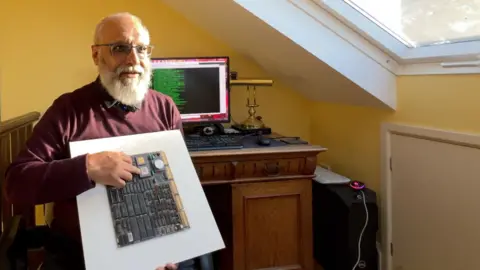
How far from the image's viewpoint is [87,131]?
1519mm

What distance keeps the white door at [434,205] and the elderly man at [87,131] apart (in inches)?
42.5

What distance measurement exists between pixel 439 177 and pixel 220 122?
3.78 ft

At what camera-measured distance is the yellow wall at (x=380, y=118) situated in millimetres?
1737

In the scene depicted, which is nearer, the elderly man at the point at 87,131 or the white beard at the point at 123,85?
the elderly man at the point at 87,131

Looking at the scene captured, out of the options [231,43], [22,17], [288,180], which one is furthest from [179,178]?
[22,17]

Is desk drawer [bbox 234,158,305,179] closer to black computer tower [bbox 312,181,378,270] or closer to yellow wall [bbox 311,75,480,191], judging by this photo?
black computer tower [bbox 312,181,378,270]

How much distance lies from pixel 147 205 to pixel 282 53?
4.11ft

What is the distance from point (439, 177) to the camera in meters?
1.87

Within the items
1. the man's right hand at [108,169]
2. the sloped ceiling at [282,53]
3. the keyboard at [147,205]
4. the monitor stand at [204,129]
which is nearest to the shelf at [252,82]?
the sloped ceiling at [282,53]

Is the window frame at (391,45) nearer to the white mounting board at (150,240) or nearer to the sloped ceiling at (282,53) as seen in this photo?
the sloped ceiling at (282,53)

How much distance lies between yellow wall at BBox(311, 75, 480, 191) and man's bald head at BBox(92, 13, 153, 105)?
1.15m

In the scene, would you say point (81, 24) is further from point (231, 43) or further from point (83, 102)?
point (83, 102)

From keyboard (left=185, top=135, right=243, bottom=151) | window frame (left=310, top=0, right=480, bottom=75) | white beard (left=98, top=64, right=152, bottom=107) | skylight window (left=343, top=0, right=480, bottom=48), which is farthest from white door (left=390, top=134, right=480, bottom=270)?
white beard (left=98, top=64, right=152, bottom=107)

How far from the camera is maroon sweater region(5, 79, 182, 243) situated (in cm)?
135
